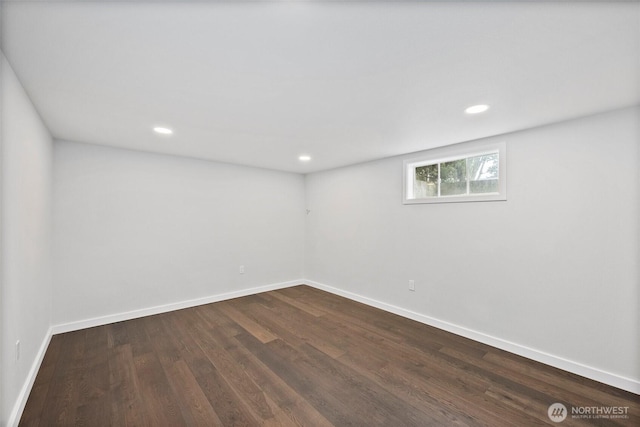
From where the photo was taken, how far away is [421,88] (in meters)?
1.79

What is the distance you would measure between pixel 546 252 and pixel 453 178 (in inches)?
47.5

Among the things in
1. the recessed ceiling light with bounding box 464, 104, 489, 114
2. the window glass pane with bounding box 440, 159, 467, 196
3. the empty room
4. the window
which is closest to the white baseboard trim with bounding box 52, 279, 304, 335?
the empty room

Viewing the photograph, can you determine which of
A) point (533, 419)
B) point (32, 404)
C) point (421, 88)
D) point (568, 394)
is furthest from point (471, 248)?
point (32, 404)

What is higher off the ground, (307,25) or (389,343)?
(307,25)

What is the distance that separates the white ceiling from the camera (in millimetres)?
1144

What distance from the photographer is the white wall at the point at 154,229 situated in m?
3.05

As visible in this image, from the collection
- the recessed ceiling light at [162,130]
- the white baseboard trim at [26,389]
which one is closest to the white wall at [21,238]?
the white baseboard trim at [26,389]

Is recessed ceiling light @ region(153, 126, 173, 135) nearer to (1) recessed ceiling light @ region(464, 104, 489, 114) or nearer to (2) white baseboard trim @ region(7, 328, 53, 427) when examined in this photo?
(2) white baseboard trim @ region(7, 328, 53, 427)

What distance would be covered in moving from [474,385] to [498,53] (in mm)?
2353

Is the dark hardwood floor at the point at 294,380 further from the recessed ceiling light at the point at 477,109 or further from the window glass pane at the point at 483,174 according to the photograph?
the recessed ceiling light at the point at 477,109

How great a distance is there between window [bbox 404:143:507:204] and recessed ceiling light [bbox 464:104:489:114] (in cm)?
81

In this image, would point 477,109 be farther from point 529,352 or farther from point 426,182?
point 529,352

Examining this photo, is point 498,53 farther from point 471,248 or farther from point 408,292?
point 408,292

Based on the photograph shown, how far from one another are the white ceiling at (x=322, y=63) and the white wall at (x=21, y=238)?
21 cm
